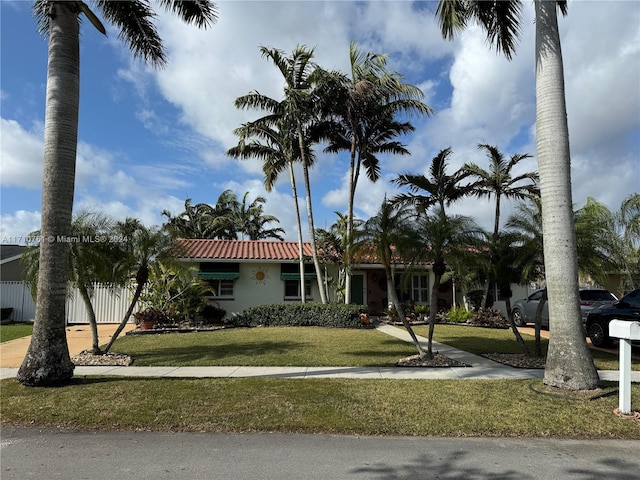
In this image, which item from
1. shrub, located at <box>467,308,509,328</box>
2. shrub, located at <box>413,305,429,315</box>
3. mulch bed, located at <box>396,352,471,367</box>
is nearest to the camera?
mulch bed, located at <box>396,352,471,367</box>

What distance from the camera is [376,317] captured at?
21.2 metres

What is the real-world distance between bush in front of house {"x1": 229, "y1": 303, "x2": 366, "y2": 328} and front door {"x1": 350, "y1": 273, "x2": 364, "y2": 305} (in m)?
4.23

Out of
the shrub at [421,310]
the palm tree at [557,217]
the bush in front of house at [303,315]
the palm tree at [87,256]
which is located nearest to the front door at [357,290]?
the shrub at [421,310]

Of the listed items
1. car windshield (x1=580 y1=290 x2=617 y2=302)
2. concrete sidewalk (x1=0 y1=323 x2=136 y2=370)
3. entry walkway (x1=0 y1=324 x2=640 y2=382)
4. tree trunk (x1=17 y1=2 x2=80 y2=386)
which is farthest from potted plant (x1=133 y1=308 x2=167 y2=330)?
car windshield (x1=580 y1=290 x2=617 y2=302)

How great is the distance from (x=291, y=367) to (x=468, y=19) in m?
8.42

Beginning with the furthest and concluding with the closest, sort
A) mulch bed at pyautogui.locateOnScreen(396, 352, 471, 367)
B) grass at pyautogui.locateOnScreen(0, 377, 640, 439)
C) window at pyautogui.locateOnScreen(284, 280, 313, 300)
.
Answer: window at pyautogui.locateOnScreen(284, 280, 313, 300) → mulch bed at pyautogui.locateOnScreen(396, 352, 471, 367) → grass at pyautogui.locateOnScreen(0, 377, 640, 439)

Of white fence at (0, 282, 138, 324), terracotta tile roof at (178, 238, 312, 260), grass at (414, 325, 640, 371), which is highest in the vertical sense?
terracotta tile roof at (178, 238, 312, 260)

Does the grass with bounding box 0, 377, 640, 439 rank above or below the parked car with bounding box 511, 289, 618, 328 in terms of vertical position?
below

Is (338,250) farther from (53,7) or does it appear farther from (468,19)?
(53,7)

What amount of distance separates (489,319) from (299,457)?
52.0ft

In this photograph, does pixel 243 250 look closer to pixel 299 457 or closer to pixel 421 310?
pixel 421 310

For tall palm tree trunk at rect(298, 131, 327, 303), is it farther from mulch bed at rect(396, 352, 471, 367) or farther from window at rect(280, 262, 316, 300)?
mulch bed at rect(396, 352, 471, 367)

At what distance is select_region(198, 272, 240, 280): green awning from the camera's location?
19.5 m

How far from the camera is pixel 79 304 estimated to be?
774 inches
